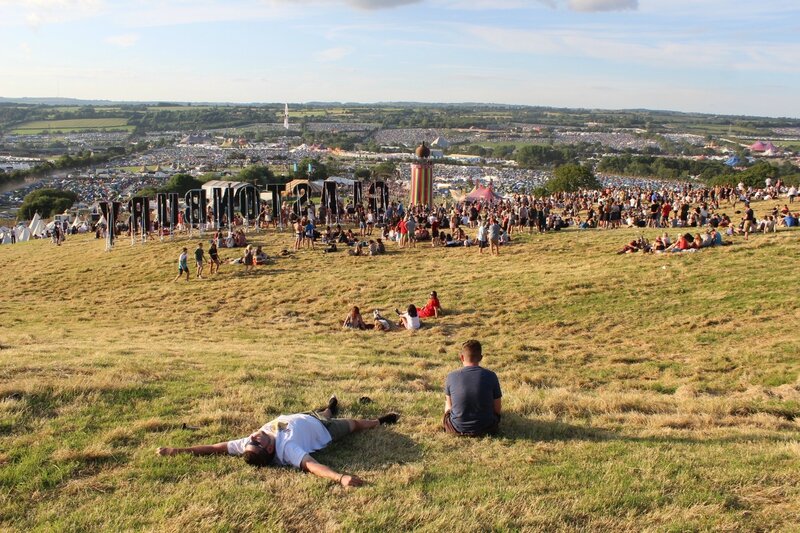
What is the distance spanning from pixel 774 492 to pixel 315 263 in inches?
780

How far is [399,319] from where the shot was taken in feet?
56.7

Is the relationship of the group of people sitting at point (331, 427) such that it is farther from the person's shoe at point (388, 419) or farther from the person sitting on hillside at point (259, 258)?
A: the person sitting on hillside at point (259, 258)

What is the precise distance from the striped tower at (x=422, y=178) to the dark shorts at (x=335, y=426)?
36485 millimetres

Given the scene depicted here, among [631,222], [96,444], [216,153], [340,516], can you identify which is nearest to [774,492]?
[340,516]

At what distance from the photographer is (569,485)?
18.0ft

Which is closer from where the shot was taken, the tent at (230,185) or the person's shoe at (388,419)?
the person's shoe at (388,419)

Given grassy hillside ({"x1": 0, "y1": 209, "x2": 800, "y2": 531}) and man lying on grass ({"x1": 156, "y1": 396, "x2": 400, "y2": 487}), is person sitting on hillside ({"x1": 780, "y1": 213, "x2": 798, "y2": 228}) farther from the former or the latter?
man lying on grass ({"x1": 156, "y1": 396, "x2": 400, "y2": 487})

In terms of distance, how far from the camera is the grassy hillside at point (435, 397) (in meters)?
5.07

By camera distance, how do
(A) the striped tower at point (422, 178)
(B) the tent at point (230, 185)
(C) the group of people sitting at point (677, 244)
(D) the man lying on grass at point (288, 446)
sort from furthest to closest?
(A) the striped tower at point (422, 178), (B) the tent at point (230, 185), (C) the group of people sitting at point (677, 244), (D) the man lying on grass at point (288, 446)

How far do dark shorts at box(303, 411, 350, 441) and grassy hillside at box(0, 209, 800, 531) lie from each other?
10cm

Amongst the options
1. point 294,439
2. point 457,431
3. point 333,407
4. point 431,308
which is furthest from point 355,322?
point 294,439

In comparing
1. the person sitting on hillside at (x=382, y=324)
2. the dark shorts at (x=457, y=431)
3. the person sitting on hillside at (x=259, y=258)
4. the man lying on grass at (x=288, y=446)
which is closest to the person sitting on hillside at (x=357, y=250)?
the person sitting on hillside at (x=259, y=258)

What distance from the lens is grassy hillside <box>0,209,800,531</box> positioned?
16.6ft

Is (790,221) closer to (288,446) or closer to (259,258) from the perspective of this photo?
(259,258)
